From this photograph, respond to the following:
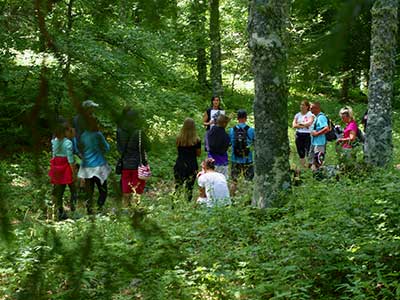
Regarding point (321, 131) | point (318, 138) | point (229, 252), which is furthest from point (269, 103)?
point (318, 138)

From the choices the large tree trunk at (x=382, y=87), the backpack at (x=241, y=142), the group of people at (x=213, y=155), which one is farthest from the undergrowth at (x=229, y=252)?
the large tree trunk at (x=382, y=87)

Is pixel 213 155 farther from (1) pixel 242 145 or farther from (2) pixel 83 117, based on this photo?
(2) pixel 83 117

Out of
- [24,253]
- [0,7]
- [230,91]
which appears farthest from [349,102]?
[0,7]

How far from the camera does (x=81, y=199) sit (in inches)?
126

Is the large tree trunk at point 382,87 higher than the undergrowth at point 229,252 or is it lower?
higher

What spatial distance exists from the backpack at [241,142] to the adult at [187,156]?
0.71 meters

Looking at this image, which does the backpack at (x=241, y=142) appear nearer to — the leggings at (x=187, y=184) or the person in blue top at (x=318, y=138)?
the leggings at (x=187, y=184)

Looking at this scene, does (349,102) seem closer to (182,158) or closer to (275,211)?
(182,158)

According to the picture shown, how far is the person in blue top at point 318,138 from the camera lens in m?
9.20

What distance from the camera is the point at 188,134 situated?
7.68 metres

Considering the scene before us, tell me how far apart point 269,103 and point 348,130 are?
3.64 m

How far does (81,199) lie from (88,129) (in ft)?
3.81

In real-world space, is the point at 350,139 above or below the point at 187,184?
above

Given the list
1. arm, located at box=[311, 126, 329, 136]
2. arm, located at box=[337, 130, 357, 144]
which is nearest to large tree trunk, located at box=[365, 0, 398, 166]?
arm, located at box=[337, 130, 357, 144]
